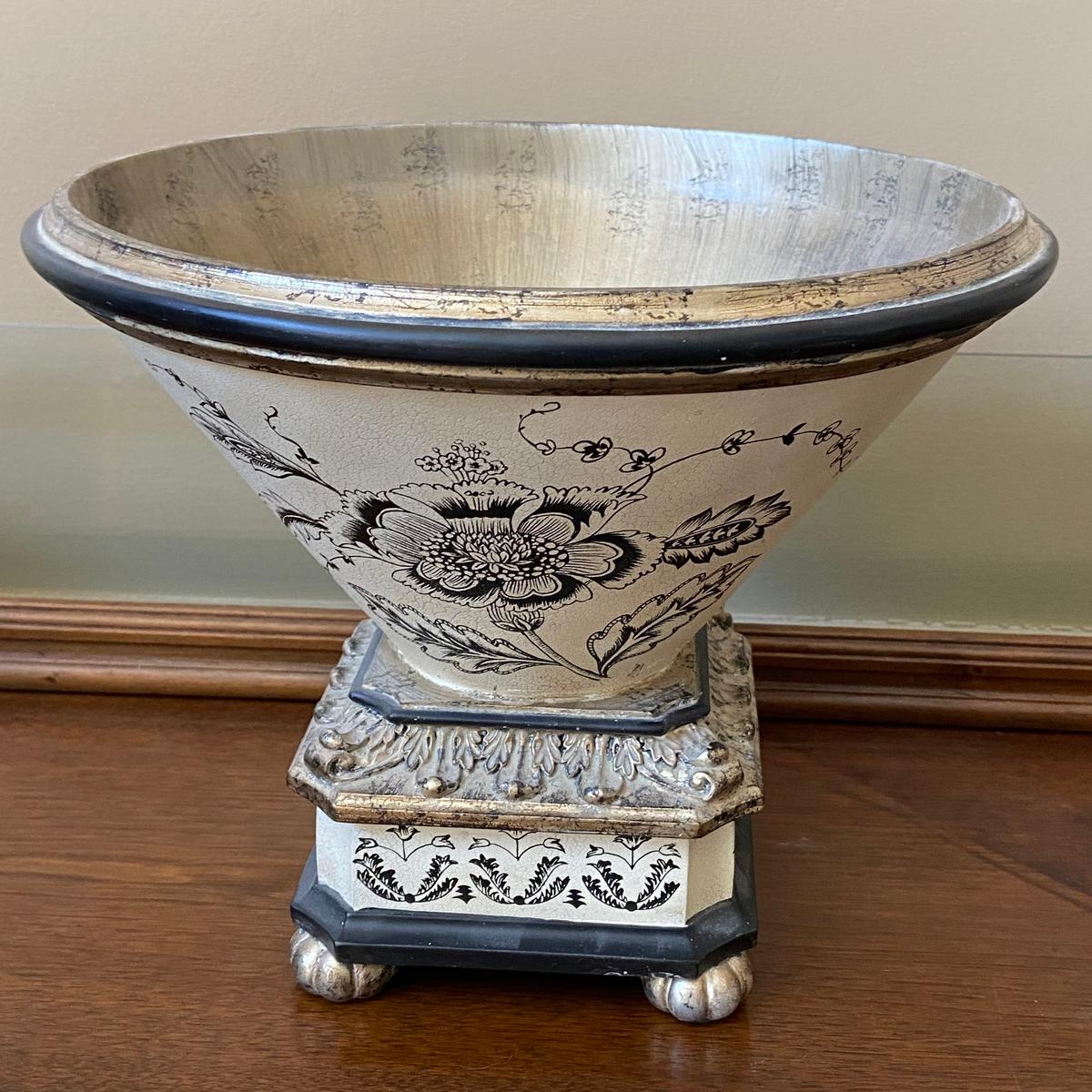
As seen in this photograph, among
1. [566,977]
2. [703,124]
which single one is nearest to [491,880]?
[566,977]

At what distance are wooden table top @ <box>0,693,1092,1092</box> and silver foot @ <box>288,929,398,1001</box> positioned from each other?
0.01 meters

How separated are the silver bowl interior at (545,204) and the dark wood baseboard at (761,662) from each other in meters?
0.42

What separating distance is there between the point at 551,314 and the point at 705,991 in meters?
0.51

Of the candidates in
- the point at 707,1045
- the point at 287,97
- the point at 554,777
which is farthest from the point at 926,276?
the point at 287,97

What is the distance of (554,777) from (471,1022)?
0.63 ft

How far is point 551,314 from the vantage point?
1.59 ft

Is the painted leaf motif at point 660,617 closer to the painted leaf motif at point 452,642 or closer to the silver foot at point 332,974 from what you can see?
the painted leaf motif at point 452,642

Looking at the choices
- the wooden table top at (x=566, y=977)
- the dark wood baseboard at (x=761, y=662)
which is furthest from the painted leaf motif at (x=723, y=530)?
the dark wood baseboard at (x=761, y=662)

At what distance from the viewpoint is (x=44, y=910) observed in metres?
0.90

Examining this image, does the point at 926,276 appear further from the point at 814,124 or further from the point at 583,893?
the point at 814,124

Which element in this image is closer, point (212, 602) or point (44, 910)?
Result: point (44, 910)

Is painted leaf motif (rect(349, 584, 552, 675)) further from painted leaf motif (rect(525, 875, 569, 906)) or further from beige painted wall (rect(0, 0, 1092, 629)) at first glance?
beige painted wall (rect(0, 0, 1092, 629))

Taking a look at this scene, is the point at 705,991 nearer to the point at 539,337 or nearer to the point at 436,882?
the point at 436,882

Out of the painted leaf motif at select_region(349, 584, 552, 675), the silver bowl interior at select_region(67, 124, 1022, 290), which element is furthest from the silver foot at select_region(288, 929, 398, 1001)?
the silver bowl interior at select_region(67, 124, 1022, 290)
